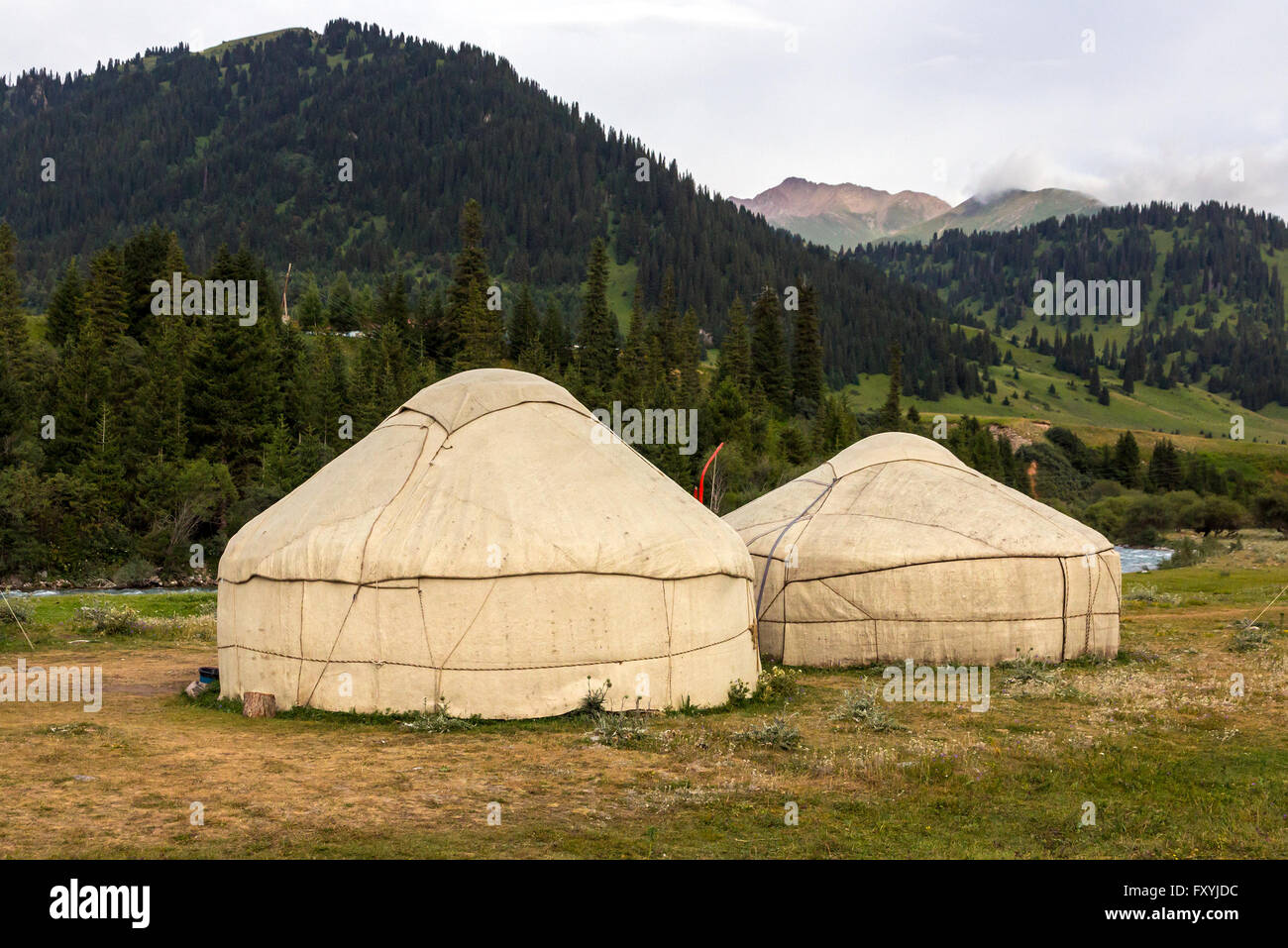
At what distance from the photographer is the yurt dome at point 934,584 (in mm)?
13953

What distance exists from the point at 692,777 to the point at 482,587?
2923 mm

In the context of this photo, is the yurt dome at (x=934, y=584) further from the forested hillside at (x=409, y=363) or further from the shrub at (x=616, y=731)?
the forested hillside at (x=409, y=363)

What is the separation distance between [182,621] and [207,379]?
2942 cm

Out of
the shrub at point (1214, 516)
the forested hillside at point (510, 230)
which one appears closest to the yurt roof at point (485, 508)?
the shrub at point (1214, 516)

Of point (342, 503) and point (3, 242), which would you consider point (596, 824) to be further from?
point (3, 242)

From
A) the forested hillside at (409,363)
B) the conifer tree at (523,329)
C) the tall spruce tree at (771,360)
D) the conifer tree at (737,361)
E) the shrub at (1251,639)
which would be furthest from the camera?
the tall spruce tree at (771,360)

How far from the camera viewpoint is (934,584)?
13.9 m

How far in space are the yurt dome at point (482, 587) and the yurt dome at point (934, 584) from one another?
9.42 feet

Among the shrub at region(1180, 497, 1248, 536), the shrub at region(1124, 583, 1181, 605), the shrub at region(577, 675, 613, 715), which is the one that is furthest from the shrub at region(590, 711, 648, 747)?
the shrub at region(1180, 497, 1248, 536)

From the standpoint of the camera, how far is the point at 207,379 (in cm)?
4494

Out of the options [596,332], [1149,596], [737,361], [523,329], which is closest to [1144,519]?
[737,361]

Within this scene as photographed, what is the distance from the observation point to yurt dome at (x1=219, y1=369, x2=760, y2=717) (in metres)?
10.2
